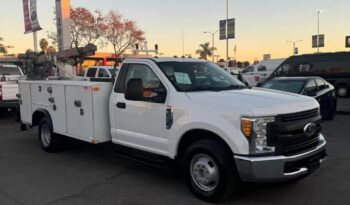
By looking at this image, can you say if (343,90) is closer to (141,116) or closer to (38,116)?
(38,116)

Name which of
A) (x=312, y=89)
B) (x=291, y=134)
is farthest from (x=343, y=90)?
(x=291, y=134)

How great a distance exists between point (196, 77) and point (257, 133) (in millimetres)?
1636

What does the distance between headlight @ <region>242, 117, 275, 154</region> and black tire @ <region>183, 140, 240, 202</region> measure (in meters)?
0.38

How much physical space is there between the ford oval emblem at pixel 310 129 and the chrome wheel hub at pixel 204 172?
4.04 feet

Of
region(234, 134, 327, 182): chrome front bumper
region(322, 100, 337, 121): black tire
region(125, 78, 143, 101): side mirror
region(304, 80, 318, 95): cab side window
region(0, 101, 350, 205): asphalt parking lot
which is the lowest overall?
region(0, 101, 350, 205): asphalt parking lot

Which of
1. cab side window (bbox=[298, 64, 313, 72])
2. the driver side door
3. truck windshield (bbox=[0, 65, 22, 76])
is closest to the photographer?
the driver side door

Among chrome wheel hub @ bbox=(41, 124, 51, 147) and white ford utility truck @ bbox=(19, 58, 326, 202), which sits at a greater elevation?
white ford utility truck @ bbox=(19, 58, 326, 202)

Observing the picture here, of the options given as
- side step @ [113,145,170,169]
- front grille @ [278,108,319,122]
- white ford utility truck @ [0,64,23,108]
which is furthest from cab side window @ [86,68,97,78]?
front grille @ [278,108,319,122]

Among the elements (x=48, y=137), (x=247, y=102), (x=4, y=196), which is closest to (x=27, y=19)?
(x=48, y=137)

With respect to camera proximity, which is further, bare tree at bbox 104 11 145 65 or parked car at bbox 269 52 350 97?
bare tree at bbox 104 11 145 65

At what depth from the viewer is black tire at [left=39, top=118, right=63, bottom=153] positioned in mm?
7957

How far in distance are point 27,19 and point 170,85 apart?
16.1 meters

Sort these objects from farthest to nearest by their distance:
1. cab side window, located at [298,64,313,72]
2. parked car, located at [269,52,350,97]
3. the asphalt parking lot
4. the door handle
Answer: cab side window, located at [298,64,313,72] → parked car, located at [269,52,350,97] → the door handle → the asphalt parking lot

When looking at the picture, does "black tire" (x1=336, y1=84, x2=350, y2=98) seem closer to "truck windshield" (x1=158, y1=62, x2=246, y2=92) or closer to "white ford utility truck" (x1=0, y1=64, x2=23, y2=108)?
"white ford utility truck" (x1=0, y1=64, x2=23, y2=108)
